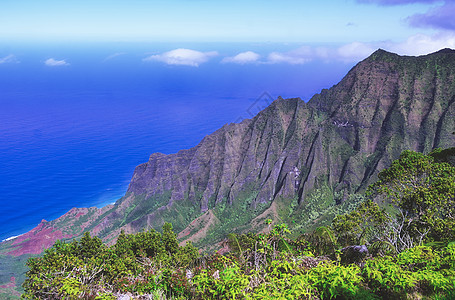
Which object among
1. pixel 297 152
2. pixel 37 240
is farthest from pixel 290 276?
pixel 37 240

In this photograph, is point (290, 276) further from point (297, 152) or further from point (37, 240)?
point (37, 240)

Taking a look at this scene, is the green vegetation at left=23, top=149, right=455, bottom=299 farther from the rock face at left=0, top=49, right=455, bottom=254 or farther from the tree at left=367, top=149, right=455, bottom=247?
the rock face at left=0, top=49, right=455, bottom=254

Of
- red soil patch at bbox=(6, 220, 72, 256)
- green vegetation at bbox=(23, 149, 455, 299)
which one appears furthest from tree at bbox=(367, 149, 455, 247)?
red soil patch at bbox=(6, 220, 72, 256)

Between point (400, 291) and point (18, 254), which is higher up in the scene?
point (400, 291)

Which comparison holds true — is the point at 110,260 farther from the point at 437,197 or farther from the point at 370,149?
the point at 370,149

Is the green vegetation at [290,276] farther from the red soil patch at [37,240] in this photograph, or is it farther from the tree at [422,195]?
the red soil patch at [37,240]

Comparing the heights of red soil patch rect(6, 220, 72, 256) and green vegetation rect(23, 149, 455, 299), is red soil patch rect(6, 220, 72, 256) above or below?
below

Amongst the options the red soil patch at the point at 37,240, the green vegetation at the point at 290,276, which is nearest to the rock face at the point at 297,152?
the red soil patch at the point at 37,240

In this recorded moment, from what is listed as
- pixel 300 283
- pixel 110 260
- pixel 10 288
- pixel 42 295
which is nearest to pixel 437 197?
pixel 300 283
